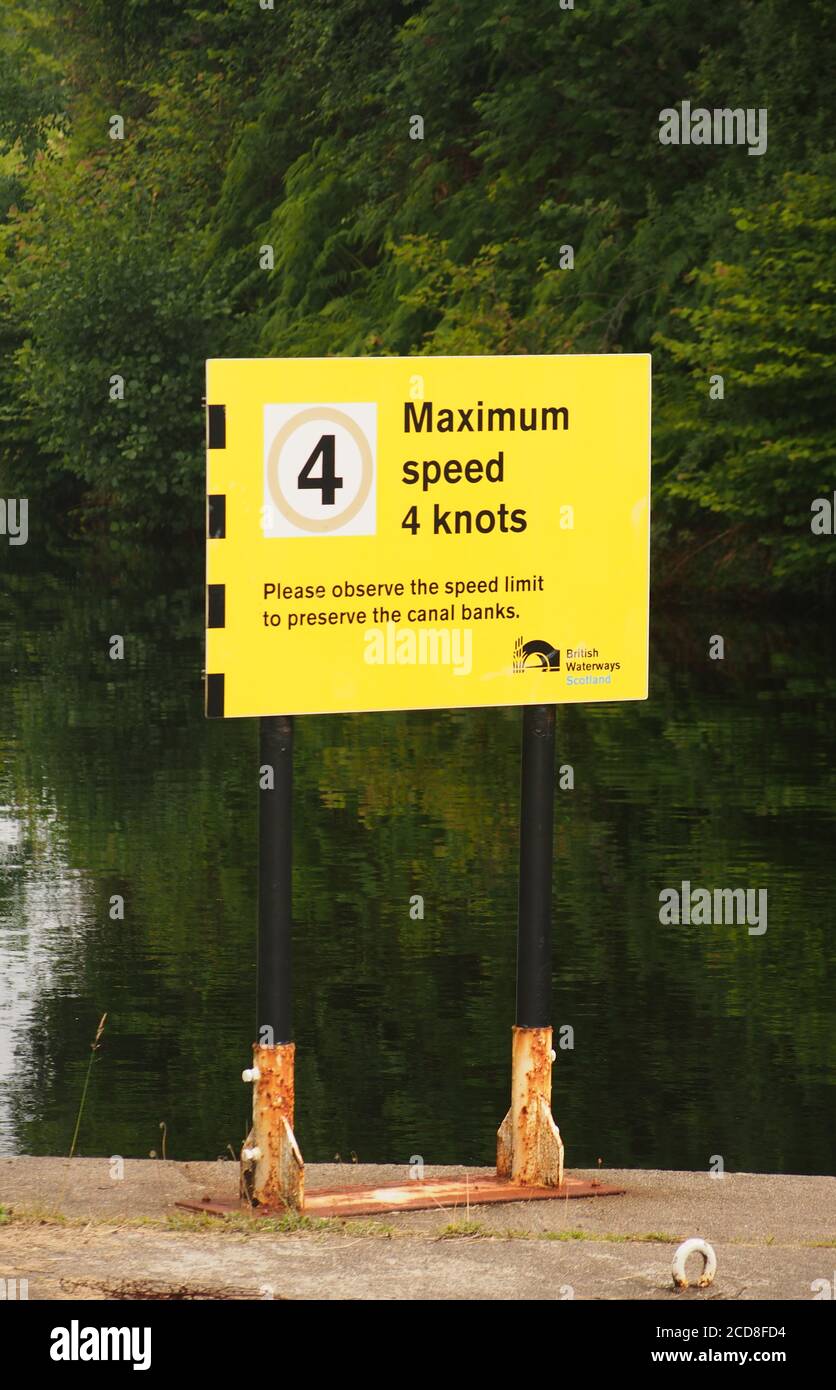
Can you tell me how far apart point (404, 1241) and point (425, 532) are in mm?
2406

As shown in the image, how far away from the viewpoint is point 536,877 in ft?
27.9

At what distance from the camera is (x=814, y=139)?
3650 centimetres

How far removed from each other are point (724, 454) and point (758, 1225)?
28580 millimetres

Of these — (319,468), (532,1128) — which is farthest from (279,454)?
(532,1128)

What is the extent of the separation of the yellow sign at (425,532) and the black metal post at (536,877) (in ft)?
0.57

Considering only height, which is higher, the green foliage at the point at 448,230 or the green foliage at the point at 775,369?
the green foliage at the point at 448,230

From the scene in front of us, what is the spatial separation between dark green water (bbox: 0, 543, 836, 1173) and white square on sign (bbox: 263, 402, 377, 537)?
3.60 m

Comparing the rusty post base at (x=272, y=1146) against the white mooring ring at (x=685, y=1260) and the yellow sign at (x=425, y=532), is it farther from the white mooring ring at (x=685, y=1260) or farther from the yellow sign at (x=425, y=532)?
the white mooring ring at (x=685, y=1260)

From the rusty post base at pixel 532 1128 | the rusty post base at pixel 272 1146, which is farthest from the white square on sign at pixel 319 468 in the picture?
the rusty post base at pixel 532 1128

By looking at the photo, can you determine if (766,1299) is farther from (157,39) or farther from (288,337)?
(157,39)

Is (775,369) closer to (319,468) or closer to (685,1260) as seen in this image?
(319,468)

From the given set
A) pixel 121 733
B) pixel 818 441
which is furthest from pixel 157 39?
pixel 121 733

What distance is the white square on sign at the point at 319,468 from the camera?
796 cm

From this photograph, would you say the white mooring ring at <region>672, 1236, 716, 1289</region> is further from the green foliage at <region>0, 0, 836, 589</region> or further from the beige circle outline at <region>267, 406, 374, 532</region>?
the green foliage at <region>0, 0, 836, 589</region>
